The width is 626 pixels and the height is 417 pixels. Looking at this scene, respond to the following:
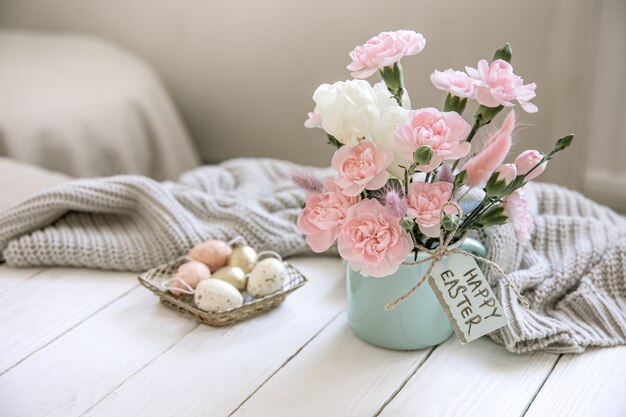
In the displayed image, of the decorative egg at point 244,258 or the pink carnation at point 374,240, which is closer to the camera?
the pink carnation at point 374,240

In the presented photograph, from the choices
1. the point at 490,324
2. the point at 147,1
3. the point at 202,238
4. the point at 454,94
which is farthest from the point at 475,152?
the point at 147,1

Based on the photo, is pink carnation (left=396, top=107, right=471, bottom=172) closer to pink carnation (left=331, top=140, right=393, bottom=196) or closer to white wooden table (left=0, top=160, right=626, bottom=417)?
pink carnation (left=331, top=140, right=393, bottom=196)

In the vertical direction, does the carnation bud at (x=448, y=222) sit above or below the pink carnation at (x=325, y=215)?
above

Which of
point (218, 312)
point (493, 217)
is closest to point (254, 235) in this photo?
point (218, 312)

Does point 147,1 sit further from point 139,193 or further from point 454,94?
point 454,94

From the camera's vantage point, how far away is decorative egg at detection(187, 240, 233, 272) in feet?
3.53

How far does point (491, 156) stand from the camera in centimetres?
83

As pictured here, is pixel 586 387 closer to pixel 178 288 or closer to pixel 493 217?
pixel 493 217

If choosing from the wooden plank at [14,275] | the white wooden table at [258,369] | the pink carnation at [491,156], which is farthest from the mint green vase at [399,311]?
the wooden plank at [14,275]

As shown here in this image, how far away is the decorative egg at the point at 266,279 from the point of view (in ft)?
3.33

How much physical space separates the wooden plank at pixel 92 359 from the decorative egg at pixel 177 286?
30mm

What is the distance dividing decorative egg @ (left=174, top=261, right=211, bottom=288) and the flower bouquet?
9.4 inches

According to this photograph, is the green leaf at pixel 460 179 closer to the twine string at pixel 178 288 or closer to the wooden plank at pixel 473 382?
the wooden plank at pixel 473 382

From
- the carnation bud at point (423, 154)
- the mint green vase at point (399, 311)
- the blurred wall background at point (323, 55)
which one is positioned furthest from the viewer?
the blurred wall background at point (323, 55)
